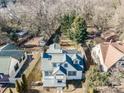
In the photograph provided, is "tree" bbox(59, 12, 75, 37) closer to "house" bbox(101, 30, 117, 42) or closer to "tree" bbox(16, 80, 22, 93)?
"house" bbox(101, 30, 117, 42)

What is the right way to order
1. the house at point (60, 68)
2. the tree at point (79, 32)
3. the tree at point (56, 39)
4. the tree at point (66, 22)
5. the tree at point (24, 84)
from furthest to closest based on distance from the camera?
the tree at point (66, 22)
the tree at point (56, 39)
the tree at point (79, 32)
the house at point (60, 68)
the tree at point (24, 84)

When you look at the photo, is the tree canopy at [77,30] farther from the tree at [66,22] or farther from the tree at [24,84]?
the tree at [24,84]

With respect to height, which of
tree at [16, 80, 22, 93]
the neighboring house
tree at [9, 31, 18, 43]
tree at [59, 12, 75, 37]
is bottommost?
tree at [16, 80, 22, 93]

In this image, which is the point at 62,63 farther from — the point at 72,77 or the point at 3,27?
the point at 3,27

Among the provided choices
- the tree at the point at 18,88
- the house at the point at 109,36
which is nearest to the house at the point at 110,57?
the house at the point at 109,36

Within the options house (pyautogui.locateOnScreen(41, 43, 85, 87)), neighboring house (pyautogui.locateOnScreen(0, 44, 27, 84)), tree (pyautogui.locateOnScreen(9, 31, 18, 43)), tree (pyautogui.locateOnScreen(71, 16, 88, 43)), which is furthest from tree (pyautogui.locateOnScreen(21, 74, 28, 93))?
tree (pyautogui.locateOnScreen(9, 31, 18, 43))

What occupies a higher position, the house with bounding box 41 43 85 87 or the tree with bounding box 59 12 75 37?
the tree with bounding box 59 12 75 37

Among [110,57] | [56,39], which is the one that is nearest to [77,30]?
[56,39]

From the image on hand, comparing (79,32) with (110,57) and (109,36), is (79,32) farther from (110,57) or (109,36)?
(110,57)
